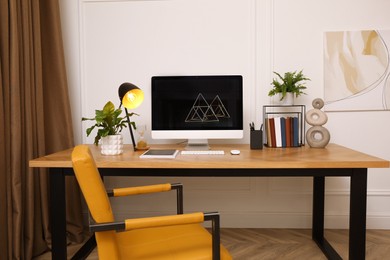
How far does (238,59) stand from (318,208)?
132cm

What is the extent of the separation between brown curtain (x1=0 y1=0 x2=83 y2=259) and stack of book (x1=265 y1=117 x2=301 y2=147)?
1540 mm

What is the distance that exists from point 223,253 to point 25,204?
1547 mm

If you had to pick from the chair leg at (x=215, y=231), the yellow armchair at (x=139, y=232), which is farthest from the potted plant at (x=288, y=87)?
the chair leg at (x=215, y=231)

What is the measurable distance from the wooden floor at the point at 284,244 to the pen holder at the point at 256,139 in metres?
0.75

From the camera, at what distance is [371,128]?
2570mm

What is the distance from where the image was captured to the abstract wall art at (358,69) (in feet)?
8.24

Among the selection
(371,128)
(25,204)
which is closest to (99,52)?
(25,204)

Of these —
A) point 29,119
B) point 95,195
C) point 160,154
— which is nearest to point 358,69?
point 160,154

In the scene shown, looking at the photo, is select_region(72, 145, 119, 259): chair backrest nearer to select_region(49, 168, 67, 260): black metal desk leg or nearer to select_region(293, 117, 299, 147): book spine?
select_region(49, 168, 67, 260): black metal desk leg

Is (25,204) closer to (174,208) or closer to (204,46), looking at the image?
(174,208)

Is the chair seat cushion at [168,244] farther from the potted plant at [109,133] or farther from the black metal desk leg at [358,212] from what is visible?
the black metal desk leg at [358,212]

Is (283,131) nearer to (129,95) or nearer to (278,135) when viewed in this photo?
(278,135)

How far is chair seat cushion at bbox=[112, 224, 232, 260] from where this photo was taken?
124 centimetres

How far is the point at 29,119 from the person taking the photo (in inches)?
84.1
